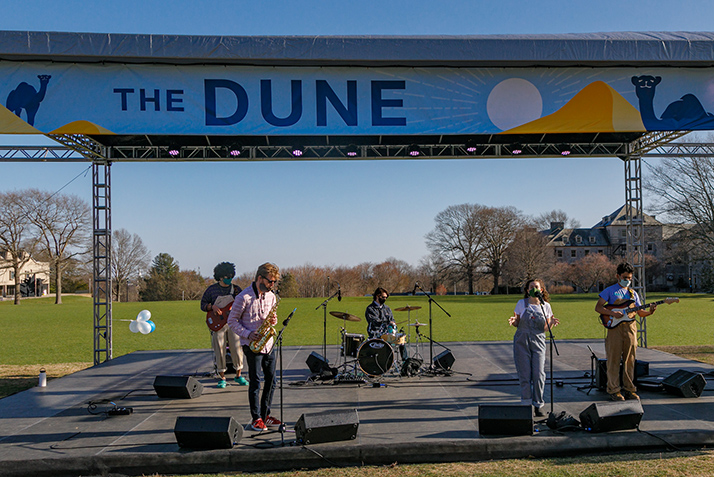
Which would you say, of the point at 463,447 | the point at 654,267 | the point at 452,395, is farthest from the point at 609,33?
the point at 654,267

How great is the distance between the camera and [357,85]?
8633 millimetres

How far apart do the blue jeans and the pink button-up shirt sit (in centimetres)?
16

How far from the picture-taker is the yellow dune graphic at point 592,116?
8.63 m

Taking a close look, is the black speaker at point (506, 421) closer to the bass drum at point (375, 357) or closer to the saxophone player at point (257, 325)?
the saxophone player at point (257, 325)

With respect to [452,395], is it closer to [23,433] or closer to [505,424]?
[505,424]

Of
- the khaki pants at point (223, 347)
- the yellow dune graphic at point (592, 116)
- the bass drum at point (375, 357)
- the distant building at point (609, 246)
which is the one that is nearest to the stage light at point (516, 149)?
the yellow dune graphic at point (592, 116)

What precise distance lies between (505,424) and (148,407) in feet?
17.8

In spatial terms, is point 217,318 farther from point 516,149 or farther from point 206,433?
point 516,149

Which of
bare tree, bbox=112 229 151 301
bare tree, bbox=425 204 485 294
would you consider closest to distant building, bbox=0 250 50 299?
bare tree, bbox=112 229 151 301

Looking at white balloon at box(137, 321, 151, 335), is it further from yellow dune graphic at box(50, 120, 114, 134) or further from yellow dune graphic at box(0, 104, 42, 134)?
yellow dune graphic at box(0, 104, 42, 134)

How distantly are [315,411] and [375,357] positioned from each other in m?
1.74

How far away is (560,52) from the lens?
8.53 m

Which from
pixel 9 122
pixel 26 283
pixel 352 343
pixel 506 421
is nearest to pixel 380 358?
pixel 352 343

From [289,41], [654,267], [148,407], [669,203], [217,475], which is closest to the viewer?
[217,475]
